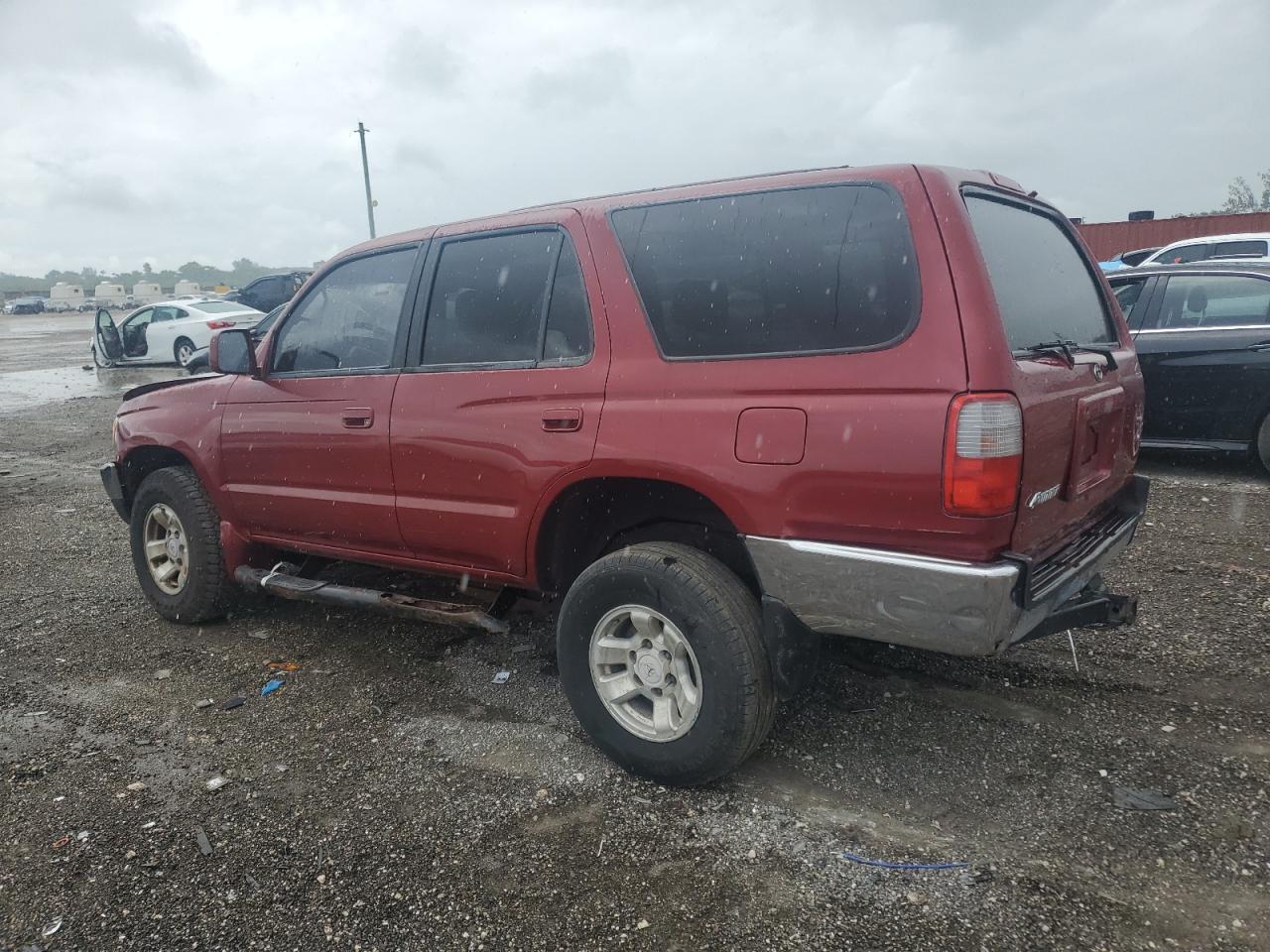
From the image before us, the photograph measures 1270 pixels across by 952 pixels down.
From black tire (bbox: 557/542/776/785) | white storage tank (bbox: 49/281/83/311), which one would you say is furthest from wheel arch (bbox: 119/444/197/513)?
white storage tank (bbox: 49/281/83/311)

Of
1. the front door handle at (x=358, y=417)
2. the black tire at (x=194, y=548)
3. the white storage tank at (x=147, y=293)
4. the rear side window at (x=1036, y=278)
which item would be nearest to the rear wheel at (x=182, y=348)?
the black tire at (x=194, y=548)

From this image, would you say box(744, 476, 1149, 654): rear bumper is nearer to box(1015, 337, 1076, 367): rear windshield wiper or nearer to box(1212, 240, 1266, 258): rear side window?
box(1015, 337, 1076, 367): rear windshield wiper

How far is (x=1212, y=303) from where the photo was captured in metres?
6.79

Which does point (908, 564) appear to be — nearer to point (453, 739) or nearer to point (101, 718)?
point (453, 739)

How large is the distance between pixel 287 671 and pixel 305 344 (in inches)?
57.0

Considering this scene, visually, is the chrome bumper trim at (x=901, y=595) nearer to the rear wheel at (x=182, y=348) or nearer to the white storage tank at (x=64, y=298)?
the rear wheel at (x=182, y=348)

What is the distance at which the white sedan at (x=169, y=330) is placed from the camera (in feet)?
57.0

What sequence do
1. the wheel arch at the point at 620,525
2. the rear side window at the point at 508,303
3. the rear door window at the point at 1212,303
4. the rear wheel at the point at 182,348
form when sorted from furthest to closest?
the rear wheel at the point at 182,348
the rear door window at the point at 1212,303
the rear side window at the point at 508,303
the wheel arch at the point at 620,525

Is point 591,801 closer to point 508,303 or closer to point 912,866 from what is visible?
point 912,866

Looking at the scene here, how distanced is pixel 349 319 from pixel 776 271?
79.4 inches

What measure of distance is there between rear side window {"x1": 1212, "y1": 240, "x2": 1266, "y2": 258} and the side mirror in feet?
40.5

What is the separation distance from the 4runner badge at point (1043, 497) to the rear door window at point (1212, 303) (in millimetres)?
5201

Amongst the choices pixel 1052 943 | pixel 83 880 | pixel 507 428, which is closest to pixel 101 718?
pixel 83 880

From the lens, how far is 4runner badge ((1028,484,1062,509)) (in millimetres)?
2497
